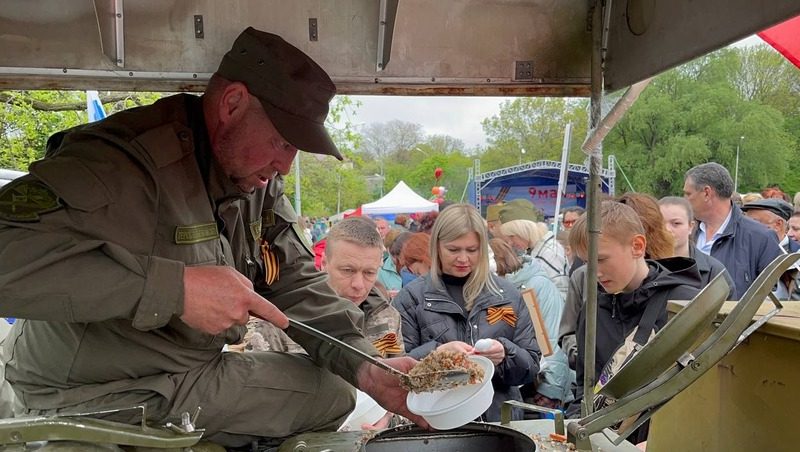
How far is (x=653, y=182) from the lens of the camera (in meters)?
28.5

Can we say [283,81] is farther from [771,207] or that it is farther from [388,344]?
[771,207]

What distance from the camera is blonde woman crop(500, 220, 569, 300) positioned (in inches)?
211

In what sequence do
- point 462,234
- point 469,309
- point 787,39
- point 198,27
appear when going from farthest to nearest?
point 462,234, point 469,309, point 787,39, point 198,27

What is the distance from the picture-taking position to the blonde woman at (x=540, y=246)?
5.37 meters

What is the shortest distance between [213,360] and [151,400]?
19cm

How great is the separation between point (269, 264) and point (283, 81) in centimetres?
60

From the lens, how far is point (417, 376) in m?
1.78

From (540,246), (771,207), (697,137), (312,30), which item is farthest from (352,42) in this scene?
(697,137)

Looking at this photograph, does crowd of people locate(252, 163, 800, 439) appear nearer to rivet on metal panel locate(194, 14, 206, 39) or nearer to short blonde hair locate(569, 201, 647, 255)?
short blonde hair locate(569, 201, 647, 255)

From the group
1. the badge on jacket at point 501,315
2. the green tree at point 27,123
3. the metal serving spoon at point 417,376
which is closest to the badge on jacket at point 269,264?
the metal serving spoon at point 417,376

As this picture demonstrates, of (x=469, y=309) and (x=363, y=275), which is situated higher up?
(x=363, y=275)

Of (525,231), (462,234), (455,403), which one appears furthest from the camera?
(525,231)

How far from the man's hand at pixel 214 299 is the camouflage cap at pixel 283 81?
48 centimetres

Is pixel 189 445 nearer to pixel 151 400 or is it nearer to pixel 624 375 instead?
pixel 151 400
